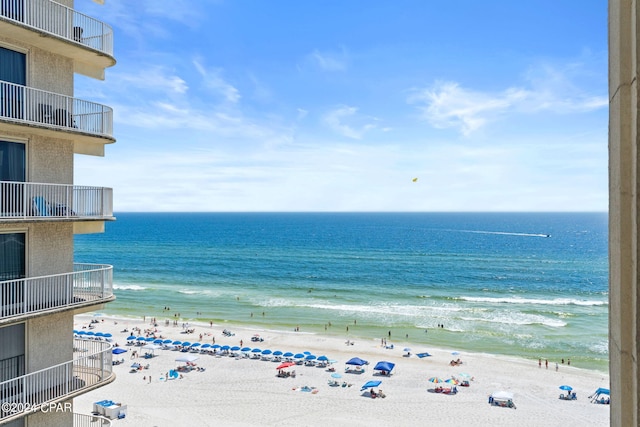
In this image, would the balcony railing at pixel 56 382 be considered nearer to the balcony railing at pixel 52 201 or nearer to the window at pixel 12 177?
the balcony railing at pixel 52 201

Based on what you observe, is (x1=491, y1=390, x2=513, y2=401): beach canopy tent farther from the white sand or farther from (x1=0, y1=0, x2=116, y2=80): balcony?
(x1=0, y1=0, x2=116, y2=80): balcony

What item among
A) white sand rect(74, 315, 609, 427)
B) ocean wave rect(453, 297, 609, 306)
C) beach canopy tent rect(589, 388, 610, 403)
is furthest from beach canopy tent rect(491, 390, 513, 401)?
ocean wave rect(453, 297, 609, 306)

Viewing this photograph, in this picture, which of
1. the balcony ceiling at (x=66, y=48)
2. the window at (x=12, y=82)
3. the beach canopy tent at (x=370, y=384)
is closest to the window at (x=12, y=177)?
the window at (x=12, y=82)

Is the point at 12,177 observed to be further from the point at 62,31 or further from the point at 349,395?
the point at 349,395

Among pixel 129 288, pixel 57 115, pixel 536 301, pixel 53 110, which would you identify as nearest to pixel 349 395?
pixel 57 115

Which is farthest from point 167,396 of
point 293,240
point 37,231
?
point 293,240

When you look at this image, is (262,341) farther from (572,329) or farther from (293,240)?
(293,240)

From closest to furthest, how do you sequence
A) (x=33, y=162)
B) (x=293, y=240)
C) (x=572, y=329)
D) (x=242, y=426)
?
(x=33, y=162) < (x=242, y=426) < (x=572, y=329) < (x=293, y=240)
